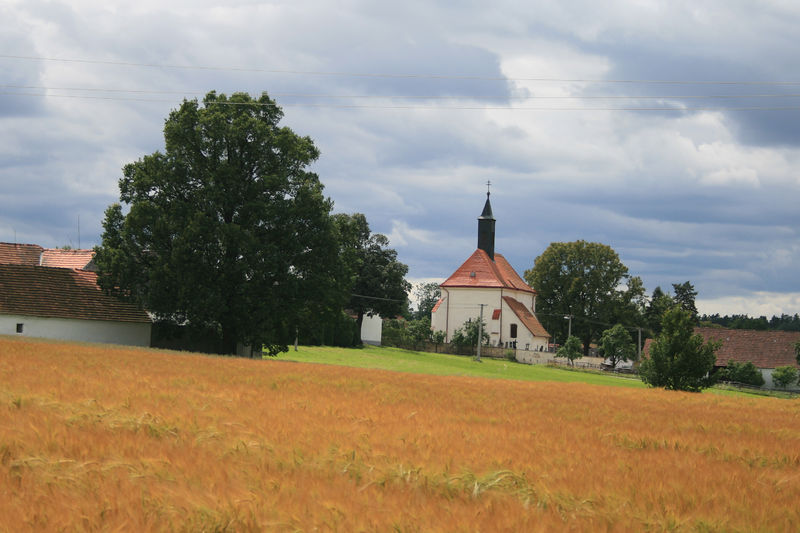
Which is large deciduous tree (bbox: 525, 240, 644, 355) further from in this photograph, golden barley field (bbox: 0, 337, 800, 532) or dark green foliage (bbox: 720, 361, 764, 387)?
golden barley field (bbox: 0, 337, 800, 532)

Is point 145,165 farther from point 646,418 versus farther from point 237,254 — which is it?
point 646,418

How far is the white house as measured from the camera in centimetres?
4234

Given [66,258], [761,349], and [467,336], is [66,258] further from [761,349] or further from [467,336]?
[761,349]

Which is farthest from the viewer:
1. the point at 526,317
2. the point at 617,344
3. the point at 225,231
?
the point at 526,317

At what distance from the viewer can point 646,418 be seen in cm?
1647

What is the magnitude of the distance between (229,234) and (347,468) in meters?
33.6

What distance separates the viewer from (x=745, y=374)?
86688 mm

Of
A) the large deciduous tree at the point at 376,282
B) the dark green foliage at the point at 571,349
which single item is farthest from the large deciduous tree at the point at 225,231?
the dark green foliage at the point at 571,349

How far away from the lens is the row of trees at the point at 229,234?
133ft

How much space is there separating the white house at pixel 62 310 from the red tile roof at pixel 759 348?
202 feet

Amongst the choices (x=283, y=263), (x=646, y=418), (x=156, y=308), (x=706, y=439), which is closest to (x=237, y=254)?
(x=283, y=263)

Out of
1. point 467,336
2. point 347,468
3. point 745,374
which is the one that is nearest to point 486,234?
point 467,336

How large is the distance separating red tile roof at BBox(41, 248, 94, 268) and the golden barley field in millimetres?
48514

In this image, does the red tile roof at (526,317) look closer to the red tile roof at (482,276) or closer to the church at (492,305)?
the church at (492,305)
